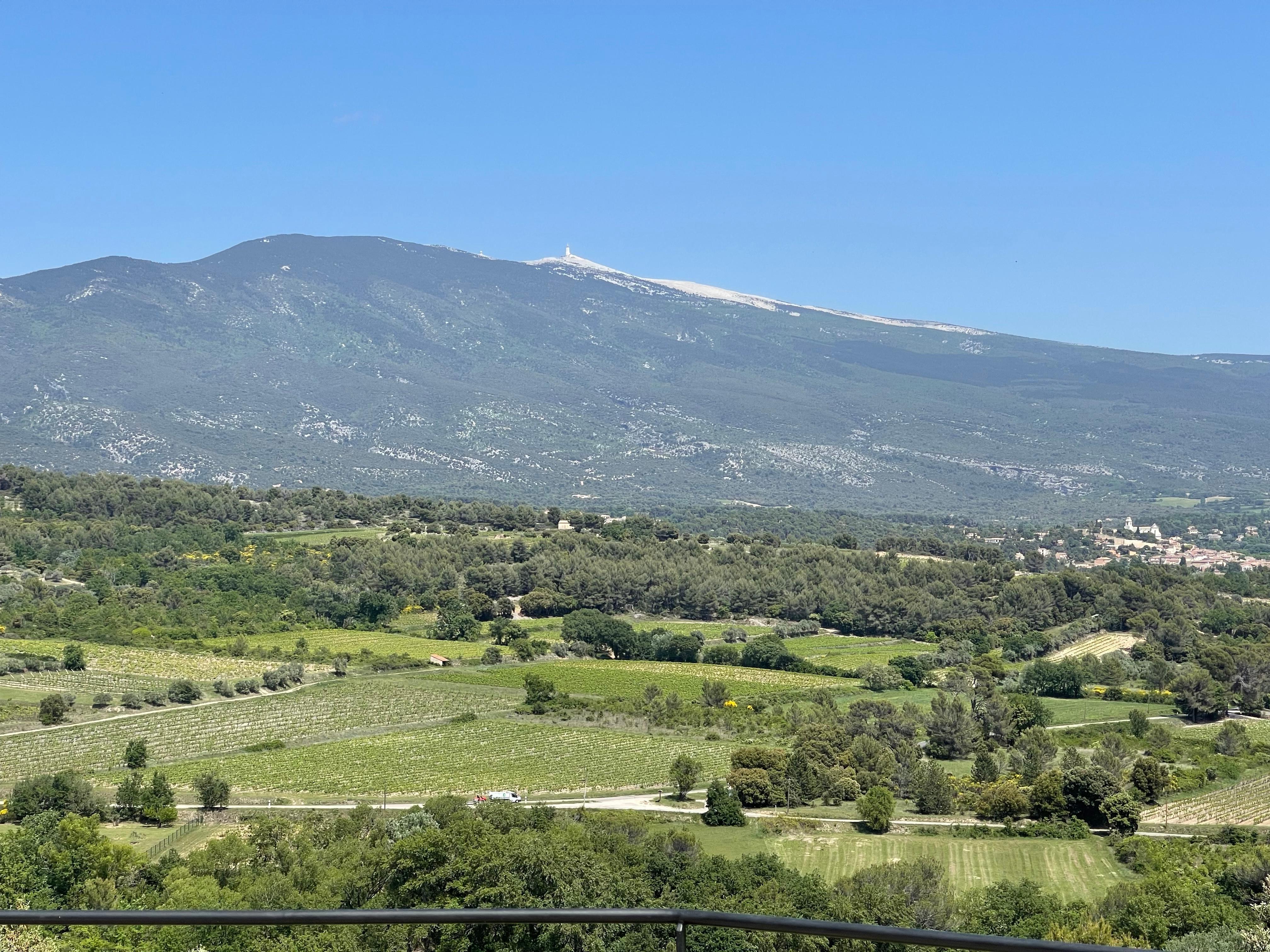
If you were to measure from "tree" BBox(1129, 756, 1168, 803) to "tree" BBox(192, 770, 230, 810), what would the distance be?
23.5m

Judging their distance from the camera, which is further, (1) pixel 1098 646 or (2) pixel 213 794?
(1) pixel 1098 646

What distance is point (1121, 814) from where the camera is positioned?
29875 millimetres

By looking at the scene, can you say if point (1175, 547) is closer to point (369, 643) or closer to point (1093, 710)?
point (1093, 710)

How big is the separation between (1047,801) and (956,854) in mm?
4580

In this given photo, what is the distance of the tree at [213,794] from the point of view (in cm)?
3048

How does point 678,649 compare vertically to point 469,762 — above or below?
below

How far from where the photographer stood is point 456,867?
21844mm

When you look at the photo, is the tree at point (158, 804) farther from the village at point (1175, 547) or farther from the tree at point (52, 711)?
the village at point (1175, 547)

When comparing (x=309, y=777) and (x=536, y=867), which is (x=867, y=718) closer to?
(x=309, y=777)

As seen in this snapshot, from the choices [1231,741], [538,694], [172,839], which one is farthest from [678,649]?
[172,839]

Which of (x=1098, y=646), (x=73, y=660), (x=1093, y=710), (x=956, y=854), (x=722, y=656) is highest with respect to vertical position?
(x=956, y=854)

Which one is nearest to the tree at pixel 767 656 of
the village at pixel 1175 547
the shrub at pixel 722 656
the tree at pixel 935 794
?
the shrub at pixel 722 656

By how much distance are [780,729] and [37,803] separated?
23.8m

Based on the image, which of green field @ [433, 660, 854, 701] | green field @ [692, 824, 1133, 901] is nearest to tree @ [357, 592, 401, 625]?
green field @ [433, 660, 854, 701]
